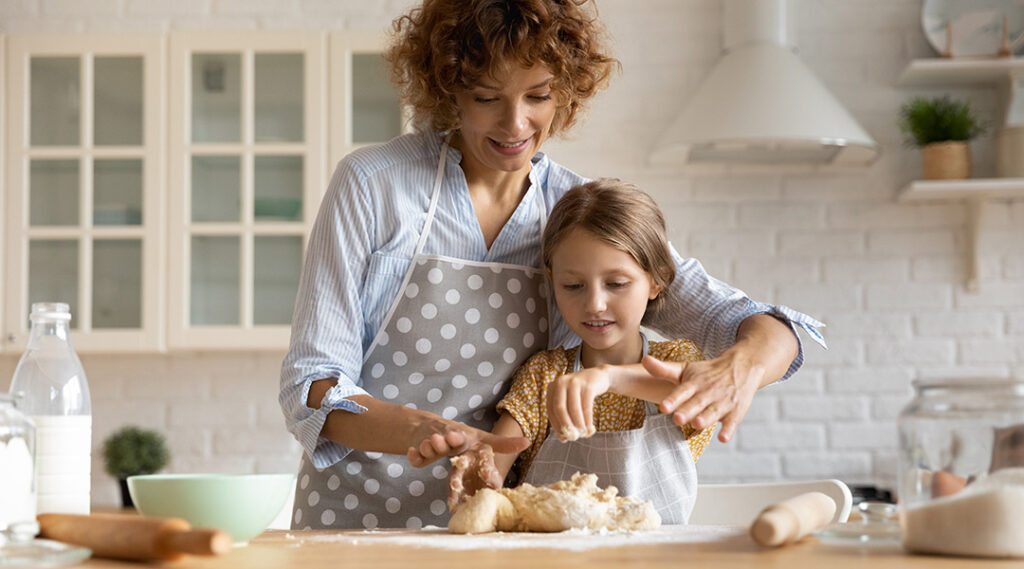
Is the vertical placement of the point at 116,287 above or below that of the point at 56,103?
below

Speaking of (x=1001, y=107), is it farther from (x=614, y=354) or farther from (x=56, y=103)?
(x=56, y=103)

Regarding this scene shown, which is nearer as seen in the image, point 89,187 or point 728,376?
point 728,376

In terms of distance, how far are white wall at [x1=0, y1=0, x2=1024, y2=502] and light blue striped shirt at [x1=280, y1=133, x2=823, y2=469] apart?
1625 millimetres

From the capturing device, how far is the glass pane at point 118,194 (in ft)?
10.2

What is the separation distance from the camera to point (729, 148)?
3004 millimetres

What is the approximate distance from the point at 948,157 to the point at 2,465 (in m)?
2.70

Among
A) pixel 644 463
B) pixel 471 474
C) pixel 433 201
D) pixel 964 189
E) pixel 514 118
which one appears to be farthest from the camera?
pixel 964 189

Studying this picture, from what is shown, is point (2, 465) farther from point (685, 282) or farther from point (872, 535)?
point (685, 282)

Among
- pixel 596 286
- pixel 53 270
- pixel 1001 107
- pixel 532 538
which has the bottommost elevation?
pixel 532 538

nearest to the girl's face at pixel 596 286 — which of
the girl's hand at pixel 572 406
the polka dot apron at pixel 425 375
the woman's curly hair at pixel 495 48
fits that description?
the polka dot apron at pixel 425 375

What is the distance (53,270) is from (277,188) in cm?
71

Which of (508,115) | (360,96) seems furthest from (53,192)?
(508,115)

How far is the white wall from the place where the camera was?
3133 mm

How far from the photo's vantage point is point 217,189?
10.2 ft
